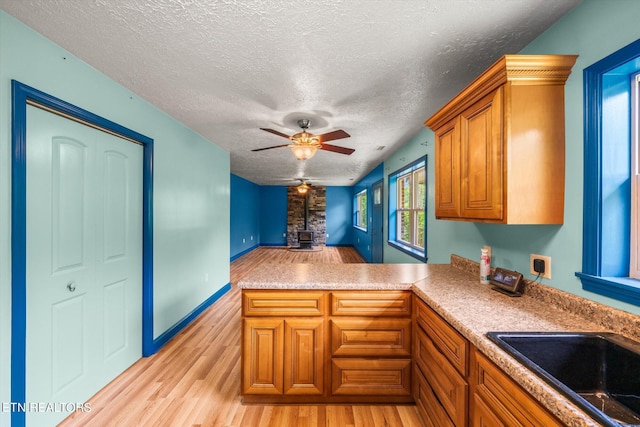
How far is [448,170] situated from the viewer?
1.92 metres

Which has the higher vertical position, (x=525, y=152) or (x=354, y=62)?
(x=354, y=62)

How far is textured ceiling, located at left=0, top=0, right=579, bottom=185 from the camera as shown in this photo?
1.34 meters

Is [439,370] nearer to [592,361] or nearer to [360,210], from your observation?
[592,361]

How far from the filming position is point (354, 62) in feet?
5.93

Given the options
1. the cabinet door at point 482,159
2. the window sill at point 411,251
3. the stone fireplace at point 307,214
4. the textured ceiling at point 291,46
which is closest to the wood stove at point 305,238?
the stone fireplace at point 307,214

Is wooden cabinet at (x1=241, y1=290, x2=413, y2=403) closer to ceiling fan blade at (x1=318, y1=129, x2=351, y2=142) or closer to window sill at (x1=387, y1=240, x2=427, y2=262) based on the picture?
ceiling fan blade at (x1=318, y1=129, x2=351, y2=142)

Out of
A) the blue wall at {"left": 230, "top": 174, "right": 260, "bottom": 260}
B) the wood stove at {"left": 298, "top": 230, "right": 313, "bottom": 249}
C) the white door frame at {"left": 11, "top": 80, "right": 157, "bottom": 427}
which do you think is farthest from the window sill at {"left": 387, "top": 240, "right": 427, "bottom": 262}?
the wood stove at {"left": 298, "top": 230, "right": 313, "bottom": 249}

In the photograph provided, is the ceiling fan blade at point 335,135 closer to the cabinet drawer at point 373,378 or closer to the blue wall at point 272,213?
the cabinet drawer at point 373,378

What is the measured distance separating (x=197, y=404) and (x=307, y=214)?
8565mm

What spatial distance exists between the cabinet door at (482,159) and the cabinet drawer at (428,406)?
3.51 ft

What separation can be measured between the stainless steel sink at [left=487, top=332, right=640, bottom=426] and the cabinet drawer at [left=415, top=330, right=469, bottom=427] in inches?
13.2

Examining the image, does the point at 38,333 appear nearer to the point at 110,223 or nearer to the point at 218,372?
the point at 110,223

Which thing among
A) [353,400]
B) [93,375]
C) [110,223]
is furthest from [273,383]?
[110,223]

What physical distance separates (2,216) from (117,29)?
1.17m
